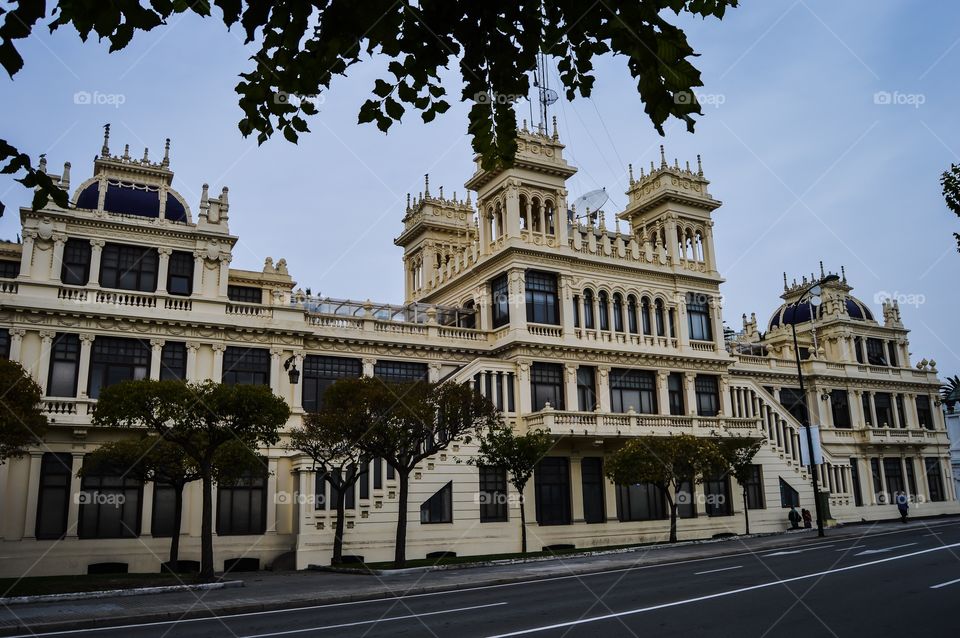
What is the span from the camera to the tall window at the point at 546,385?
40438 millimetres

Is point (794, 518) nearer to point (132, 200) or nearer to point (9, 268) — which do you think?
point (132, 200)

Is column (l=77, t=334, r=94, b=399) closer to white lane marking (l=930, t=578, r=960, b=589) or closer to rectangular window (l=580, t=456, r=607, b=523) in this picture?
rectangular window (l=580, t=456, r=607, b=523)

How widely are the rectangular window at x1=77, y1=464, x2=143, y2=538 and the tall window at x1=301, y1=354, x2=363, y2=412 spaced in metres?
8.24

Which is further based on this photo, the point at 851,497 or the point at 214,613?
the point at 851,497

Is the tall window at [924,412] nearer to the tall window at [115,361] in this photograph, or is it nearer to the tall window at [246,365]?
the tall window at [246,365]

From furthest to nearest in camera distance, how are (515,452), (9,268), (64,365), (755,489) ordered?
(755,489) → (9,268) → (515,452) → (64,365)

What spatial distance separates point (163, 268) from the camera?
34.6m

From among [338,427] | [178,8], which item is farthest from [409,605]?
[178,8]

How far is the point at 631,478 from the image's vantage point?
36844mm

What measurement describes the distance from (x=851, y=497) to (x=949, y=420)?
1725 inches

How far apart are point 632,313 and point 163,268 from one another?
25.0 metres

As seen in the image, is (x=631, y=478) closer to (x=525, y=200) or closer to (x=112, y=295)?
(x=525, y=200)

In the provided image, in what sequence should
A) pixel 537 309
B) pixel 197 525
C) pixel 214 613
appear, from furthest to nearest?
pixel 537 309 → pixel 197 525 → pixel 214 613

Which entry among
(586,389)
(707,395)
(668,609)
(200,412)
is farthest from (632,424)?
(668,609)
